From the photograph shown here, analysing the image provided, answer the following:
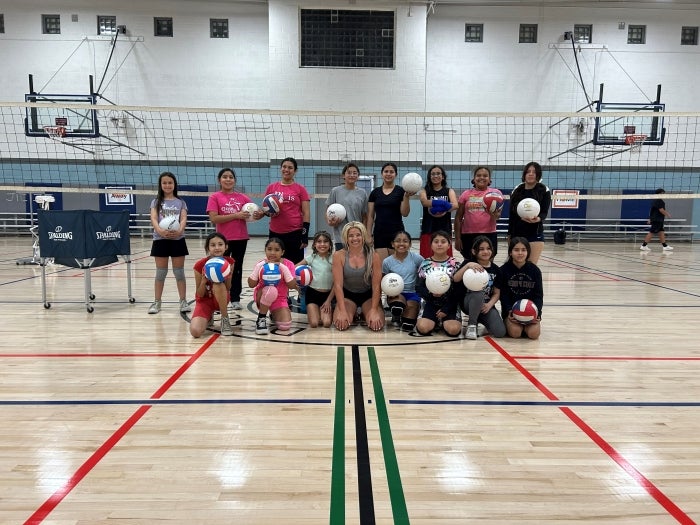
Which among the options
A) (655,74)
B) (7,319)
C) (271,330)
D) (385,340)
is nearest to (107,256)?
(7,319)

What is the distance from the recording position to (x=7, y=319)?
15.8ft

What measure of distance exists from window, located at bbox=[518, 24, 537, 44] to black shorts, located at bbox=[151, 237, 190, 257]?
1505 centimetres

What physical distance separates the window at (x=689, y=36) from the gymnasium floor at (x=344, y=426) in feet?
53.1

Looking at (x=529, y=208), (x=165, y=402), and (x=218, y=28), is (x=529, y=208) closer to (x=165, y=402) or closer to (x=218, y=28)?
(x=165, y=402)

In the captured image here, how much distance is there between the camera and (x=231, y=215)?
16.4ft

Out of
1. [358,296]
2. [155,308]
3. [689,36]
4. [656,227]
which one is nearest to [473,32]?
[689,36]

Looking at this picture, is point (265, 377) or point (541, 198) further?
point (541, 198)

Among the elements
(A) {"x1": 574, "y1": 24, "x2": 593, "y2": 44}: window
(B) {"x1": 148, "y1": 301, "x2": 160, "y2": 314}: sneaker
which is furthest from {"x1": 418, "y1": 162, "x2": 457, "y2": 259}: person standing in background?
(A) {"x1": 574, "y1": 24, "x2": 593, "y2": 44}: window

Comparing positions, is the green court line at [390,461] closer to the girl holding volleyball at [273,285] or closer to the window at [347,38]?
the girl holding volleyball at [273,285]

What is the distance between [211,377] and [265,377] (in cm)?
36

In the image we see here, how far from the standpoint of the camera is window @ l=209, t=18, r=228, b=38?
15570 mm

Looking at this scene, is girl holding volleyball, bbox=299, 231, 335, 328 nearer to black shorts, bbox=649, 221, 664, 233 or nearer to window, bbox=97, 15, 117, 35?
black shorts, bbox=649, 221, 664, 233

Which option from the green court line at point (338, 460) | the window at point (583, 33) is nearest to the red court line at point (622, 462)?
the green court line at point (338, 460)

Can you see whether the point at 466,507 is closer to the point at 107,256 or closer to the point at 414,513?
the point at 414,513
